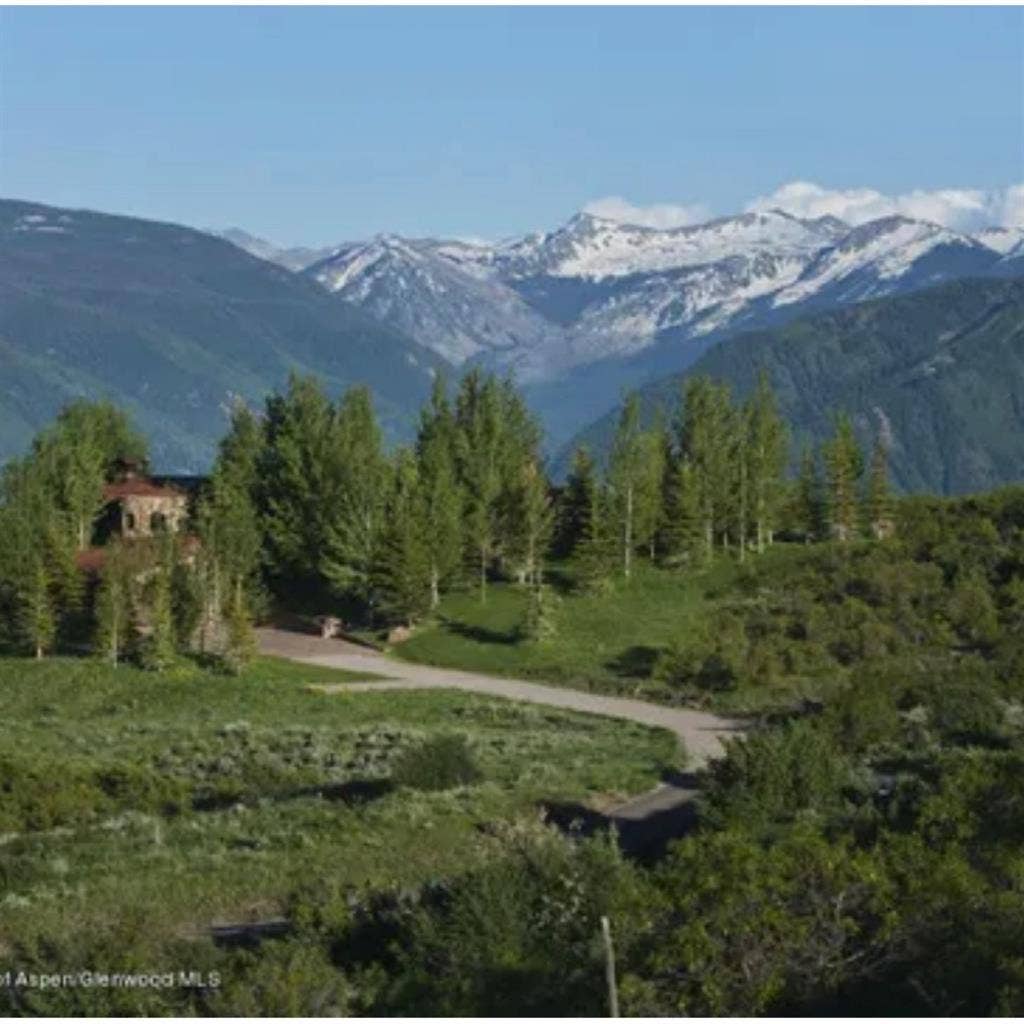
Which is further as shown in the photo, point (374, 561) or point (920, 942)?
point (374, 561)

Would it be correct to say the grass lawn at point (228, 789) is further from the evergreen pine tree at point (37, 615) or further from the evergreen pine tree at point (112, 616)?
the evergreen pine tree at point (37, 615)

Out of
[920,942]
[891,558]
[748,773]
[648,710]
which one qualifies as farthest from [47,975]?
[891,558]

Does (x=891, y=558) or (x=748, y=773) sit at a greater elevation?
(x=891, y=558)

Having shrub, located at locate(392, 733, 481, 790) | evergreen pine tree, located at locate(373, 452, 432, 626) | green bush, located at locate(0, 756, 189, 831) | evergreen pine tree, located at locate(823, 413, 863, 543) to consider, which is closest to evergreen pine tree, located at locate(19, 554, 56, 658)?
evergreen pine tree, located at locate(373, 452, 432, 626)

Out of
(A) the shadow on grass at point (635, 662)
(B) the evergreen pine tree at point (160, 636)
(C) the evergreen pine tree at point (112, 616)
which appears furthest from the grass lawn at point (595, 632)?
(C) the evergreen pine tree at point (112, 616)

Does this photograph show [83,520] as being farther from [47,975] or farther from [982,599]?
[47,975]

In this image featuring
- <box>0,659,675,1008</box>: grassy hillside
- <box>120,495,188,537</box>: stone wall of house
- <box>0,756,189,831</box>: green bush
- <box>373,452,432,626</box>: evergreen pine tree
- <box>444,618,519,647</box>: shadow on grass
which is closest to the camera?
<box>0,659,675,1008</box>: grassy hillside

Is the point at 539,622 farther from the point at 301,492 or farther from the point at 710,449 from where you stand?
the point at 710,449

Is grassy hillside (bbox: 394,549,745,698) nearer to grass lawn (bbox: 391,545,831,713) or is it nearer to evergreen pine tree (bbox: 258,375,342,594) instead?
grass lawn (bbox: 391,545,831,713)

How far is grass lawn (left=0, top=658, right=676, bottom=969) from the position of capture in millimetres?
33656

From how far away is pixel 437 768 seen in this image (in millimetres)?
45562

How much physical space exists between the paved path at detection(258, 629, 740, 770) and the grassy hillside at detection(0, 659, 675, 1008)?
1446 millimetres

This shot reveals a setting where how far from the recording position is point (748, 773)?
39.4 metres

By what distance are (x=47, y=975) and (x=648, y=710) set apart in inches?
1587
